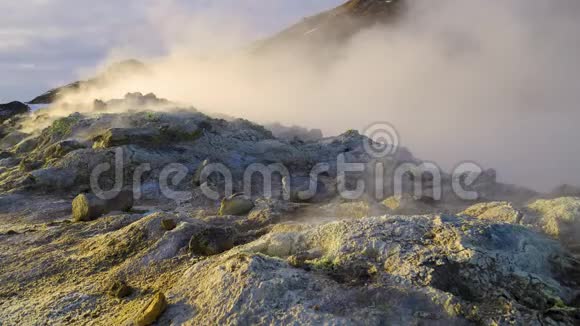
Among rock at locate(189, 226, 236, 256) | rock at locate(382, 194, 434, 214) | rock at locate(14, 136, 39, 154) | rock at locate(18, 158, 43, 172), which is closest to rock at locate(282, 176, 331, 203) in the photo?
rock at locate(382, 194, 434, 214)

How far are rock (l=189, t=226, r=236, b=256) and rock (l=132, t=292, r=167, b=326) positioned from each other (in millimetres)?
1363

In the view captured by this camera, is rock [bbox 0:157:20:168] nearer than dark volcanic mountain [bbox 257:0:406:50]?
Yes

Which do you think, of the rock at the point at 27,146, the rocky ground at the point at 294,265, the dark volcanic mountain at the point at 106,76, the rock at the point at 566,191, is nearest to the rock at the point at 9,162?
the rock at the point at 27,146

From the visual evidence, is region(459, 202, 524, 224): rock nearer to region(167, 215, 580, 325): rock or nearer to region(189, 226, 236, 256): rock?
region(167, 215, 580, 325): rock

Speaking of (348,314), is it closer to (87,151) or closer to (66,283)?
(66,283)

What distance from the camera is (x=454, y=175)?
13195mm

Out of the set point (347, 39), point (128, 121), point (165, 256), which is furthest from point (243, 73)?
point (165, 256)

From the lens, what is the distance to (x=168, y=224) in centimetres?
695

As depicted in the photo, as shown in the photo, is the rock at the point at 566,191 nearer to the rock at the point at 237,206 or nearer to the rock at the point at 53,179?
the rock at the point at 237,206

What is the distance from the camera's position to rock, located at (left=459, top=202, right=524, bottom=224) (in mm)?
6805

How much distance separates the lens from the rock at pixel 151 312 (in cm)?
443

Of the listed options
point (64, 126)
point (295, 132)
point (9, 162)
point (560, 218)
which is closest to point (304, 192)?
point (560, 218)

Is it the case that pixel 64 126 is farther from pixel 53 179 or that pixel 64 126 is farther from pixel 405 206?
pixel 405 206

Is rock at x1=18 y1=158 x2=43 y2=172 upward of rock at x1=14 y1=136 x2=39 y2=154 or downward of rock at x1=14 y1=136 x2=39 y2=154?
downward
